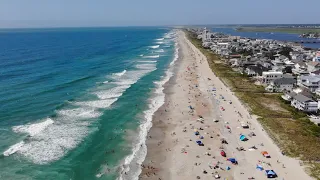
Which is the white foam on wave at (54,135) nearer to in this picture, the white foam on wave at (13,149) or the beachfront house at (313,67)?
the white foam on wave at (13,149)

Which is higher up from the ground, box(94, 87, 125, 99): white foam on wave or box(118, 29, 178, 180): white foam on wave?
box(94, 87, 125, 99): white foam on wave

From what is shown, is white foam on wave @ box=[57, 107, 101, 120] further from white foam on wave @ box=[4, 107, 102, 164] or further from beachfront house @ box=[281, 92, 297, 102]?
beachfront house @ box=[281, 92, 297, 102]

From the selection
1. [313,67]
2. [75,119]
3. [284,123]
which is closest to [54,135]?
[75,119]

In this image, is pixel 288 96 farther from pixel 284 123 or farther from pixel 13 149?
pixel 13 149

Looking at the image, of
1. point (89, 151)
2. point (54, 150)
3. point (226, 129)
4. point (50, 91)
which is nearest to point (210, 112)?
point (226, 129)

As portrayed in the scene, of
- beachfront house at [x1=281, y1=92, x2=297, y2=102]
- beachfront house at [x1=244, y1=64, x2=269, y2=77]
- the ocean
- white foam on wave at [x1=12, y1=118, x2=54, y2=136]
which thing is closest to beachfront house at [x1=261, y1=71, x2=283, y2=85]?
beachfront house at [x1=244, y1=64, x2=269, y2=77]

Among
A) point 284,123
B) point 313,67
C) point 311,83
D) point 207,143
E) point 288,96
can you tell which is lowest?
point 207,143

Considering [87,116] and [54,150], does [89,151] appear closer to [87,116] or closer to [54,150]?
[54,150]
